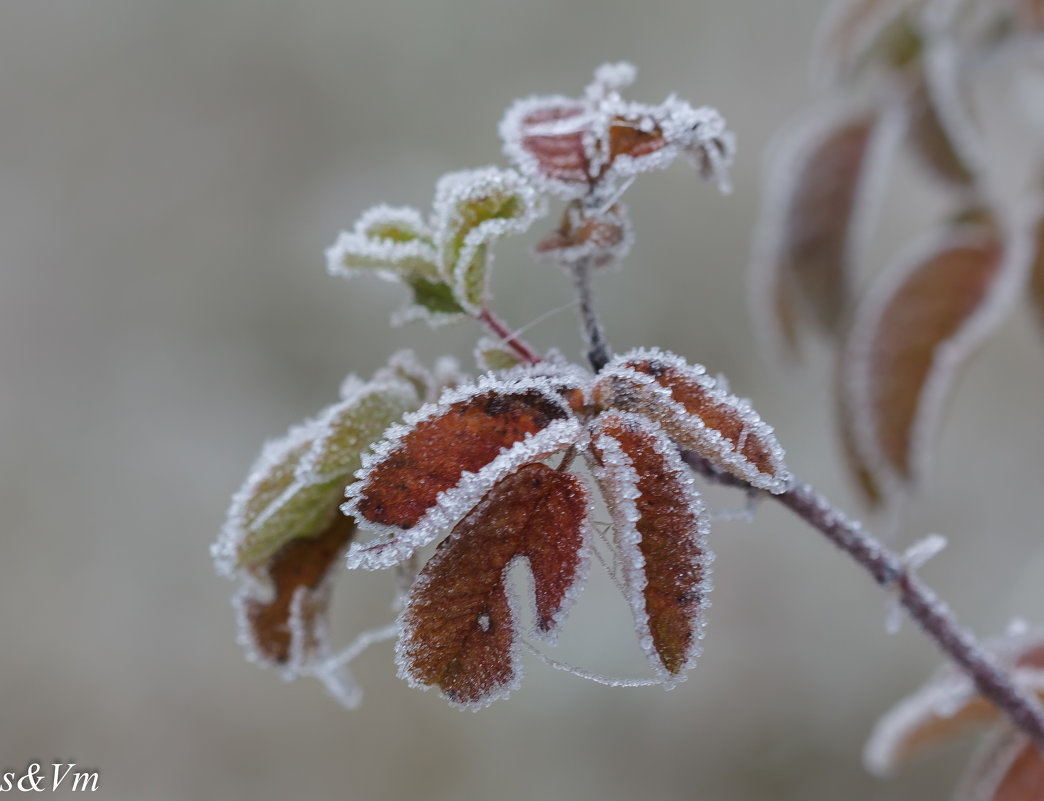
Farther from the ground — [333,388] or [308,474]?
[333,388]

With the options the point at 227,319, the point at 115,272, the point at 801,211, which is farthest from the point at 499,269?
the point at 801,211

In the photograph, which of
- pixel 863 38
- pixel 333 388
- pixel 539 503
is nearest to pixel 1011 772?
pixel 539 503

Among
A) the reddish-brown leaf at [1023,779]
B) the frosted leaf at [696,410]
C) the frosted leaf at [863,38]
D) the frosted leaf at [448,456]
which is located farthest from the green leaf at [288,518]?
the frosted leaf at [863,38]

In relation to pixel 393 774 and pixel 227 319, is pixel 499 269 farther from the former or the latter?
pixel 393 774

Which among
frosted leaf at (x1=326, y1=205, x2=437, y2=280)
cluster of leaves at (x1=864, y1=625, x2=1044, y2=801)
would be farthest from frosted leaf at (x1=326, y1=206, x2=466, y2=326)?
cluster of leaves at (x1=864, y1=625, x2=1044, y2=801)

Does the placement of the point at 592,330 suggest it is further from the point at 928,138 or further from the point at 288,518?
the point at 928,138

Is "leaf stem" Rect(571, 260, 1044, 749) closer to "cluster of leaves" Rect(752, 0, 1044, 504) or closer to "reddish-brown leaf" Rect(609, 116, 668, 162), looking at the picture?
"reddish-brown leaf" Rect(609, 116, 668, 162)
